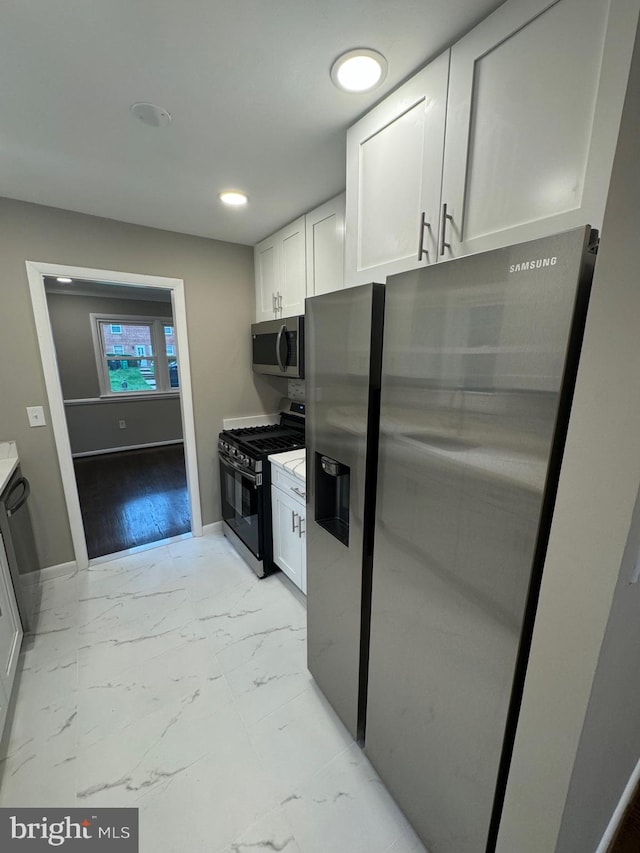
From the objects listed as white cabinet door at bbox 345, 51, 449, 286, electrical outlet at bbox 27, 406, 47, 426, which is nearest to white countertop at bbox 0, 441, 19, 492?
electrical outlet at bbox 27, 406, 47, 426

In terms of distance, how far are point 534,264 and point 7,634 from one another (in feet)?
7.83

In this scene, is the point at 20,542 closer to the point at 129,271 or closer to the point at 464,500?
the point at 129,271

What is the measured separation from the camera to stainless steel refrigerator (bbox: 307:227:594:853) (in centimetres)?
66

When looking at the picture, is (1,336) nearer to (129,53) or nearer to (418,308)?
(129,53)

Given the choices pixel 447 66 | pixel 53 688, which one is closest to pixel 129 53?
pixel 447 66

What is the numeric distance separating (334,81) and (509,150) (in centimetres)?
63

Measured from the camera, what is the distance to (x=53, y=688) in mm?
1625

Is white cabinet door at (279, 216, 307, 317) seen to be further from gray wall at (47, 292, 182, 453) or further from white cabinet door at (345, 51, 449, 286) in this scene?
gray wall at (47, 292, 182, 453)

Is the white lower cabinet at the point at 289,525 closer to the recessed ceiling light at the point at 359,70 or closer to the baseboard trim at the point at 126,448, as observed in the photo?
the recessed ceiling light at the point at 359,70

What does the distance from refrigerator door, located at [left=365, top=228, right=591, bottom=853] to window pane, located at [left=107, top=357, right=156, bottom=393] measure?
17.7 ft

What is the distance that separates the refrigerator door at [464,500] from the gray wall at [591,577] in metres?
0.04

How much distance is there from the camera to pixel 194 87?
1.13m

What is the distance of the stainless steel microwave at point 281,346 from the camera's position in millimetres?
2143

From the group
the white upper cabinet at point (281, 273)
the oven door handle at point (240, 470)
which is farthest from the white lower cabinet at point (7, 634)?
the white upper cabinet at point (281, 273)
